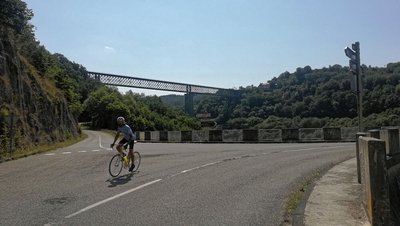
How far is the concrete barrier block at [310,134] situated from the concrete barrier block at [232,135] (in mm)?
5265

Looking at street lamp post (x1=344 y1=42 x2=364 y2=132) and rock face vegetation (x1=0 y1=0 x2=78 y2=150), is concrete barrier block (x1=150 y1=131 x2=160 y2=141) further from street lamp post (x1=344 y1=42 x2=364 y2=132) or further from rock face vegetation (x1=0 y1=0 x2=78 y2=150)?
street lamp post (x1=344 y1=42 x2=364 y2=132)

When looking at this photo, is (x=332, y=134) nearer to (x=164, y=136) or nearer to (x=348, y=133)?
(x=348, y=133)

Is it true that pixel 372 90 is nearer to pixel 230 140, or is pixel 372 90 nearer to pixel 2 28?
pixel 230 140

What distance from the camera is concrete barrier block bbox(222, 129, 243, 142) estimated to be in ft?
123

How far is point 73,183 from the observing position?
12.7m

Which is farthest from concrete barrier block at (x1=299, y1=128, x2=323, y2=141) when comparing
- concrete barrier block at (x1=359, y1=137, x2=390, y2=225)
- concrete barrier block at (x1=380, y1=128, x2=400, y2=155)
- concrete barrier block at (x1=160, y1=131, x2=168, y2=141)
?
concrete barrier block at (x1=359, y1=137, x2=390, y2=225)

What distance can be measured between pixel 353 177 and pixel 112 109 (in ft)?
314

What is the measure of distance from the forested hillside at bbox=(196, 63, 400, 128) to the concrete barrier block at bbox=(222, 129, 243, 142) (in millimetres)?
9599

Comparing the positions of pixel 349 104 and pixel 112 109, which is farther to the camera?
pixel 112 109

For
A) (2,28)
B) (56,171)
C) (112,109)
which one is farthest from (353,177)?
(112,109)

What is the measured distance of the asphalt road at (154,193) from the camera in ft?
26.7

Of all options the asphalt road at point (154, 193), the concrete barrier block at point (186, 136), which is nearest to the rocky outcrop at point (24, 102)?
the concrete barrier block at point (186, 136)

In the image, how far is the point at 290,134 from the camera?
1371 inches

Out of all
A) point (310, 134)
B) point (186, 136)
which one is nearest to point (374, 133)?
point (310, 134)
